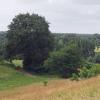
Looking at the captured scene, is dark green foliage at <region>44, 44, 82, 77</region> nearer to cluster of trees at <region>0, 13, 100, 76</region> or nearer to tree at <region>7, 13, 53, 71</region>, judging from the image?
cluster of trees at <region>0, 13, 100, 76</region>

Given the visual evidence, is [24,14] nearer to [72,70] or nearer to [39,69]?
[39,69]

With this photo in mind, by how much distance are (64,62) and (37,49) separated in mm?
5850

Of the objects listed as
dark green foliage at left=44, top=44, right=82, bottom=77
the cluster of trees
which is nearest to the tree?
the cluster of trees

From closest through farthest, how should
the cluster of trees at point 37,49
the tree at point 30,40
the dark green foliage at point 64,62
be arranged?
1. the dark green foliage at point 64,62
2. the cluster of trees at point 37,49
3. the tree at point 30,40

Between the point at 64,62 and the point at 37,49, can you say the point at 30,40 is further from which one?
the point at 64,62

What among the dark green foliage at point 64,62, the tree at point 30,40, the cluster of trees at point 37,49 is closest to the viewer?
the dark green foliage at point 64,62

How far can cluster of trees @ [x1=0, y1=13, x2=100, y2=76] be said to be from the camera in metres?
64.4

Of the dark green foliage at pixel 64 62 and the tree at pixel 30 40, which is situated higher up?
the tree at pixel 30 40

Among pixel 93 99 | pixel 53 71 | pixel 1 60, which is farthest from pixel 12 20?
pixel 93 99

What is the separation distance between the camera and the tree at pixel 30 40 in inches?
2660

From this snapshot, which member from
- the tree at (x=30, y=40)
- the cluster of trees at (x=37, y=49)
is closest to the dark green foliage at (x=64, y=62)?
the cluster of trees at (x=37, y=49)

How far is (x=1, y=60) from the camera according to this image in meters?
70.4

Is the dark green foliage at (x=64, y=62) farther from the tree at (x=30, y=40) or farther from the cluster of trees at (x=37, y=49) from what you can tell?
the tree at (x=30, y=40)

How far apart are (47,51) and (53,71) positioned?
499 cm
